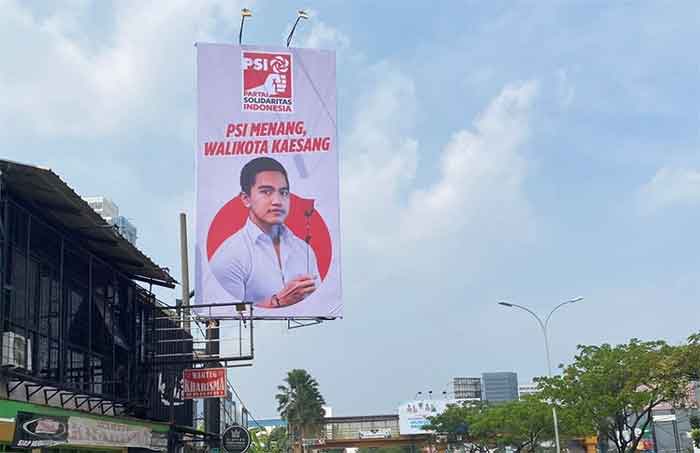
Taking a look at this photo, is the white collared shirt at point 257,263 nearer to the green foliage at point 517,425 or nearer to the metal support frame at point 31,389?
the metal support frame at point 31,389

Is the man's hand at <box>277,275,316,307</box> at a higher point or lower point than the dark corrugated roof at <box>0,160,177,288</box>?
lower

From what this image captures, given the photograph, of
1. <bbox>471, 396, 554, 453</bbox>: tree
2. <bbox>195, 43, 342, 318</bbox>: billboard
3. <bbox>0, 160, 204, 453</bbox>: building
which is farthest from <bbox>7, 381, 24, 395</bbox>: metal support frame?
<bbox>471, 396, 554, 453</bbox>: tree

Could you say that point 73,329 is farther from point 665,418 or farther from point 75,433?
point 665,418

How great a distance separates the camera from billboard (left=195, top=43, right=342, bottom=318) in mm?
27750

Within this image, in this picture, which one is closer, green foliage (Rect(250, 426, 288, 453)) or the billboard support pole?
the billboard support pole

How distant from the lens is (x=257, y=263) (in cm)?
2792

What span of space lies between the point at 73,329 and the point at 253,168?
9444mm

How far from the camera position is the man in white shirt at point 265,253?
2775cm

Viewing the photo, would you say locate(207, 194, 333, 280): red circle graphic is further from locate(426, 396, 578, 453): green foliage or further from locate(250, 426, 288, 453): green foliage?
locate(426, 396, 578, 453): green foliage

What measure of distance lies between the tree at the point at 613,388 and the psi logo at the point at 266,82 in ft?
72.2

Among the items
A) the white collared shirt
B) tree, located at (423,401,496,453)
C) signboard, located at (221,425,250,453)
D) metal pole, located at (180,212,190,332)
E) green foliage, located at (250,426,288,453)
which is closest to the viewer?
signboard, located at (221,425,250,453)

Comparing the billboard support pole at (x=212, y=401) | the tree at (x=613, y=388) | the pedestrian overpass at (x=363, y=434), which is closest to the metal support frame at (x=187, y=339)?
the billboard support pole at (x=212, y=401)

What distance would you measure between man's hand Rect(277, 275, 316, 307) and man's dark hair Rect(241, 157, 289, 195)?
11.1ft

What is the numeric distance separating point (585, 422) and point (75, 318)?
3287 cm
